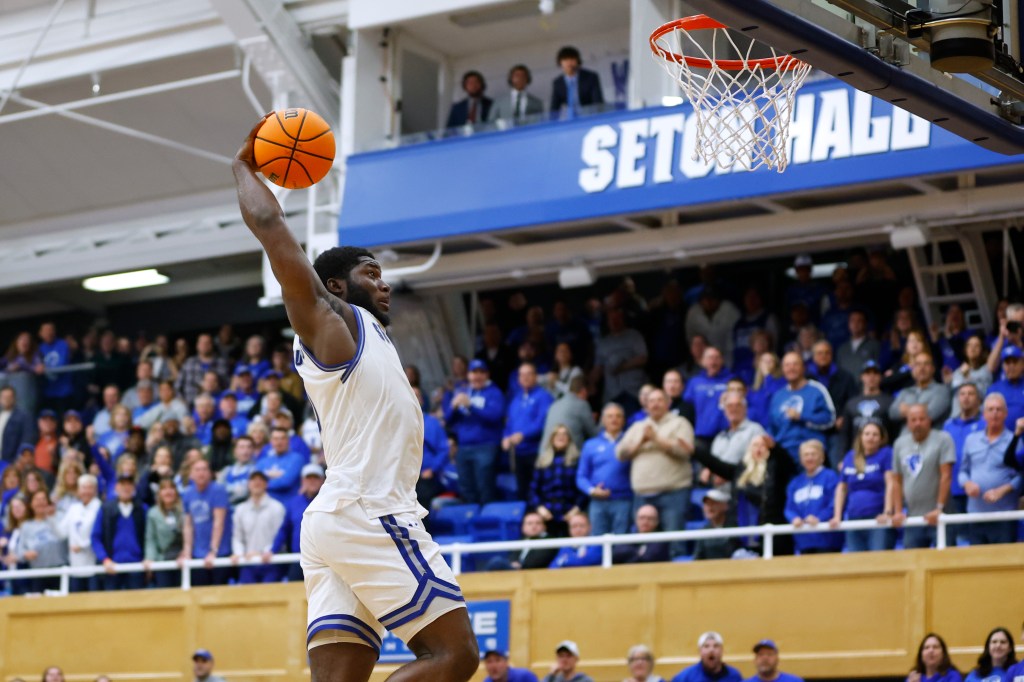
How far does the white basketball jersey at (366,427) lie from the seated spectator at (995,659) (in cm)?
683

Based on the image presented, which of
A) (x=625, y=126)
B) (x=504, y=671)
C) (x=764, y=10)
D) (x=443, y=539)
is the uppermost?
(x=625, y=126)

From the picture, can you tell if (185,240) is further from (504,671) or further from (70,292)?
(504,671)

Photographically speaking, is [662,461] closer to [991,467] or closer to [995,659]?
[991,467]

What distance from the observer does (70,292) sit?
2378cm

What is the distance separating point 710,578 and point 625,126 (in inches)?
180

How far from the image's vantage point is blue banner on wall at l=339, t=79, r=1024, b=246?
48.5 ft

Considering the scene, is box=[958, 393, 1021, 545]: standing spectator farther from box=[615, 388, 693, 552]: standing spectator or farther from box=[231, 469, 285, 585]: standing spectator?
box=[231, 469, 285, 585]: standing spectator

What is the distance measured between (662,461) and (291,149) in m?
8.00

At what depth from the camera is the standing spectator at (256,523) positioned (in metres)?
15.8

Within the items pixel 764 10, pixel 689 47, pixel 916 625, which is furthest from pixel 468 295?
pixel 764 10

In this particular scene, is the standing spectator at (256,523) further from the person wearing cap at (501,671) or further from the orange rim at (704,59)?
the orange rim at (704,59)

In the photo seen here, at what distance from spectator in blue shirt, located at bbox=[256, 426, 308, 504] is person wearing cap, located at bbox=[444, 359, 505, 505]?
1.54 metres

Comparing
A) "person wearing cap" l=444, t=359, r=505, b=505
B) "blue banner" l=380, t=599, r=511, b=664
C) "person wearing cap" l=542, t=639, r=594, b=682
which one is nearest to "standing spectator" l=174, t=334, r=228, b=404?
"person wearing cap" l=444, t=359, r=505, b=505

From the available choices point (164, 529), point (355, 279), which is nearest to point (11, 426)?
point (164, 529)
